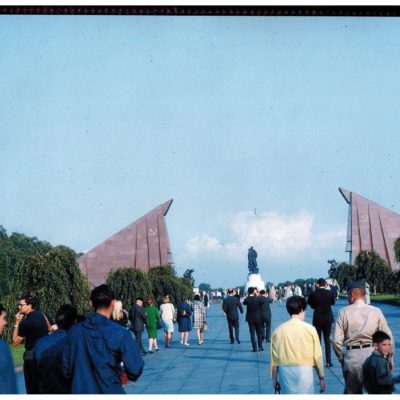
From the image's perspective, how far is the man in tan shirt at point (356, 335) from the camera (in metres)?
5.66

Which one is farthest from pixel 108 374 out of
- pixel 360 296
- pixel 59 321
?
pixel 360 296

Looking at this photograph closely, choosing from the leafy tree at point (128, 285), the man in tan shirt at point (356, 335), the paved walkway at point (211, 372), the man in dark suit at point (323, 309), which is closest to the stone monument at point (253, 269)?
the leafy tree at point (128, 285)

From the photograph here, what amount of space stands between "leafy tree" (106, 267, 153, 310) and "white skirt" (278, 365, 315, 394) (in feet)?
71.4

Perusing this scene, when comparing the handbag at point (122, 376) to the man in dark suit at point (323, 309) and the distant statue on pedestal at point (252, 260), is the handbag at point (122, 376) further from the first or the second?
the distant statue on pedestal at point (252, 260)

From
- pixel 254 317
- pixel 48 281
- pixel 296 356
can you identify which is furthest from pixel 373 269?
pixel 296 356

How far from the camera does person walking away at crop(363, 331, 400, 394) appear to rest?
496 centimetres

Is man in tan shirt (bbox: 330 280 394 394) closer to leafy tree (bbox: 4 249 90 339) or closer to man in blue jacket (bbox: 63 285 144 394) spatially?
man in blue jacket (bbox: 63 285 144 394)

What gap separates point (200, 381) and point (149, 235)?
160 ft

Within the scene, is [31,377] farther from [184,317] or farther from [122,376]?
[184,317]

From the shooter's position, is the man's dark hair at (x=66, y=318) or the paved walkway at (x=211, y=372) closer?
the man's dark hair at (x=66, y=318)

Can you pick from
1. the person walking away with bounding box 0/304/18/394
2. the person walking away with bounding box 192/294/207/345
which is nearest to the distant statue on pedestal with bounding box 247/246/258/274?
the person walking away with bounding box 192/294/207/345

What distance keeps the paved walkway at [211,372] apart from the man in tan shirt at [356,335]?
2677 millimetres

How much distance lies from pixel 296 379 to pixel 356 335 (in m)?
0.62
